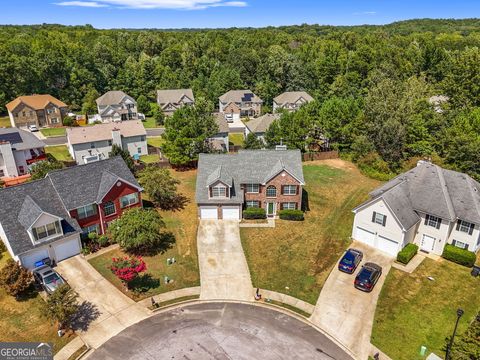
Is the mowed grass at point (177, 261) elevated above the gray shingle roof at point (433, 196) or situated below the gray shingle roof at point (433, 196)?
below

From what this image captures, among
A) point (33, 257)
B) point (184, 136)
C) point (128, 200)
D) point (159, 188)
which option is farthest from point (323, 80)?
point (33, 257)

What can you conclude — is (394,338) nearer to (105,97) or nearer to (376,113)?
(376,113)

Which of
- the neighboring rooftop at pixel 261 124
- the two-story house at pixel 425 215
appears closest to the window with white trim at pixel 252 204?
the two-story house at pixel 425 215

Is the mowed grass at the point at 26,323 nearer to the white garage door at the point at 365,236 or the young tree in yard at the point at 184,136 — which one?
the white garage door at the point at 365,236

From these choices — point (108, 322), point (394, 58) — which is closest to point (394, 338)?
point (108, 322)

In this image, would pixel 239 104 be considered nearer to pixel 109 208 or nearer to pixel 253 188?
pixel 253 188

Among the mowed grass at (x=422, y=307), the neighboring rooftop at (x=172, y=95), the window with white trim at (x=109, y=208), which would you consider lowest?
the mowed grass at (x=422, y=307)

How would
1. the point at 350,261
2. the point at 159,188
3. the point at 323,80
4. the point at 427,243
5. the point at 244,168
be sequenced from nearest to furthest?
the point at 350,261 → the point at 427,243 → the point at 159,188 → the point at 244,168 → the point at 323,80
